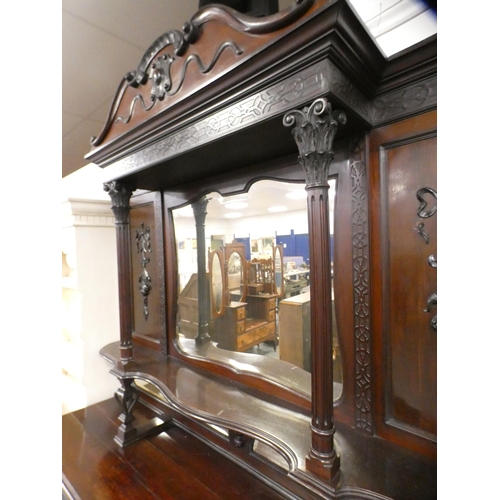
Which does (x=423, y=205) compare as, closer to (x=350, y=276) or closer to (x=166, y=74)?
(x=350, y=276)

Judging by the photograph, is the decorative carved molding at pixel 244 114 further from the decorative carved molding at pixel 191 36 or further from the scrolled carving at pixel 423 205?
the scrolled carving at pixel 423 205

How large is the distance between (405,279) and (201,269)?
2.90ft

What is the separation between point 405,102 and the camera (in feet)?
2.38

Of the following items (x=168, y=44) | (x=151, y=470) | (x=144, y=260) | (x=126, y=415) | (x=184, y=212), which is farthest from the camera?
(x=144, y=260)

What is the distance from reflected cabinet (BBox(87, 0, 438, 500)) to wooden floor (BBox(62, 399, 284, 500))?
0.06 m

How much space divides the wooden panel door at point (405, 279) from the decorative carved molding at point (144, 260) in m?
1.24

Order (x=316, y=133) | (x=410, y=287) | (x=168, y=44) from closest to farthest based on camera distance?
1. (x=316, y=133)
2. (x=410, y=287)
3. (x=168, y=44)

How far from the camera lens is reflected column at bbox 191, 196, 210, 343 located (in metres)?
1.32

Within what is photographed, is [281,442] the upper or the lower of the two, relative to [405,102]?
lower

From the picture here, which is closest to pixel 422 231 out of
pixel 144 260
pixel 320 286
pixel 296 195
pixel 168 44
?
pixel 320 286

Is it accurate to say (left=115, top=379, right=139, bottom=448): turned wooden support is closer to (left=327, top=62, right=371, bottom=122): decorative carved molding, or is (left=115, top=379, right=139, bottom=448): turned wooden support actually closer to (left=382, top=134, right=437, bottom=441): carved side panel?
(left=382, top=134, right=437, bottom=441): carved side panel

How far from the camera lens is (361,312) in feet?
2.69
